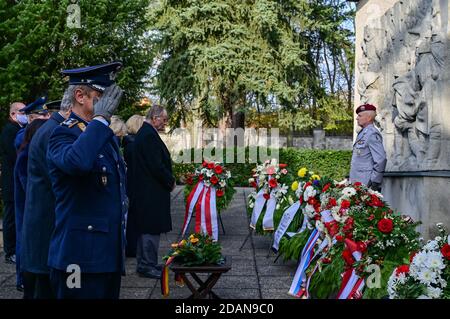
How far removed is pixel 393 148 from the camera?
9930 millimetres

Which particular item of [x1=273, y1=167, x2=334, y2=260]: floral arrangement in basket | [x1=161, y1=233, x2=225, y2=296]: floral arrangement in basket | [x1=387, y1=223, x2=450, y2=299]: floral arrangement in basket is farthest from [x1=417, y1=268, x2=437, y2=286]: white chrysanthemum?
[x1=161, y1=233, x2=225, y2=296]: floral arrangement in basket

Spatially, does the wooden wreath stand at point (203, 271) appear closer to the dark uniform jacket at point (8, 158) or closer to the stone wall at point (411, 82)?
the dark uniform jacket at point (8, 158)

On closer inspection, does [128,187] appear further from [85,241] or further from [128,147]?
[85,241]

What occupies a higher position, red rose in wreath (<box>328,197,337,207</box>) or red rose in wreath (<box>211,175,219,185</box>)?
red rose in wreath (<box>328,197,337,207</box>)

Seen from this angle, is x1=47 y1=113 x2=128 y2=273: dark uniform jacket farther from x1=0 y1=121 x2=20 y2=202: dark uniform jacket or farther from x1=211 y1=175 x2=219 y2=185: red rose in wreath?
x1=211 y1=175 x2=219 y2=185: red rose in wreath

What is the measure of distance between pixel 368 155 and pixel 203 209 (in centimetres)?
288

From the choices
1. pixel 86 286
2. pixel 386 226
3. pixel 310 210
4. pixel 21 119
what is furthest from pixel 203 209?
pixel 86 286

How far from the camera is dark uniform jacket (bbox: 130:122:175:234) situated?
6484 millimetres

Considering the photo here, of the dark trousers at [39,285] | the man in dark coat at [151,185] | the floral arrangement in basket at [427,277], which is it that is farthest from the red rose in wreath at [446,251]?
the man in dark coat at [151,185]

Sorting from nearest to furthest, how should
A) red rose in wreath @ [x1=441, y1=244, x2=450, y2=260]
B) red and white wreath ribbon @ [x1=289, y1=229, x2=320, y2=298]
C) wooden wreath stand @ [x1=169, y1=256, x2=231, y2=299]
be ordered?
red rose in wreath @ [x1=441, y1=244, x2=450, y2=260] → wooden wreath stand @ [x1=169, y1=256, x2=231, y2=299] → red and white wreath ribbon @ [x1=289, y1=229, x2=320, y2=298]

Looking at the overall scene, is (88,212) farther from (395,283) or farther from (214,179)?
(214,179)

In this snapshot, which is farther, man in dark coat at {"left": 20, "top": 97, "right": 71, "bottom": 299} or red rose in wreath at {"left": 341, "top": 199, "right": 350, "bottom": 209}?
red rose in wreath at {"left": 341, "top": 199, "right": 350, "bottom": 209}

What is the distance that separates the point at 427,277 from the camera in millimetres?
3049
